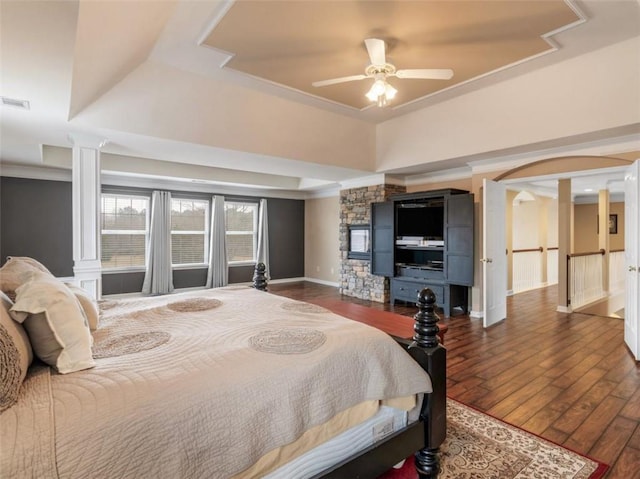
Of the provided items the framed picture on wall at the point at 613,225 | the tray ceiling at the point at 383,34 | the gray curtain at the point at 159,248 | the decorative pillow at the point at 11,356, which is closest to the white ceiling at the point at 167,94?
the tray ceiling at the point at 383,34

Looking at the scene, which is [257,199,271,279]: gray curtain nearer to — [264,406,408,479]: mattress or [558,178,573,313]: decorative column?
[558,178,573,313]: decorative column

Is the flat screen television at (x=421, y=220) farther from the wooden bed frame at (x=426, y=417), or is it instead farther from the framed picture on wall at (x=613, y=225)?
the framed picture on wall at (x=613, y=225)

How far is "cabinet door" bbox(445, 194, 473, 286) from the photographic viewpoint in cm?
501

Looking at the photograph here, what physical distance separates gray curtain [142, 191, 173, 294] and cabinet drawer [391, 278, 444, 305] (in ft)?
15.1

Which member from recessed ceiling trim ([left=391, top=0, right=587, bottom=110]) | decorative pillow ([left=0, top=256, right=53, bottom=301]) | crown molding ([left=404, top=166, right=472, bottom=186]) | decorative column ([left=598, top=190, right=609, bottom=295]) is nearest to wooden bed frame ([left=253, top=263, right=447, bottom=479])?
decorative pillow ([left=0, top=256, right=53, bottom=301])

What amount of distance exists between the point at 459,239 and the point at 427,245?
635 mm

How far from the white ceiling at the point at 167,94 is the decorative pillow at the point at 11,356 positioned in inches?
56.4

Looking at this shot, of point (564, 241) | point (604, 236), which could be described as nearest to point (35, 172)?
point (564, 241)

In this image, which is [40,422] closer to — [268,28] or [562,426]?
[562,426]

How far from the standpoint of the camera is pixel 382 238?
6.16 metres

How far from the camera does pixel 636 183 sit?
131 inches

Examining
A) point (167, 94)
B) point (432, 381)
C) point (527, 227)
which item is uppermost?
point (167, 94)

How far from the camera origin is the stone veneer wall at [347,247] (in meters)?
6.34

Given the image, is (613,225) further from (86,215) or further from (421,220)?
(86,215)
